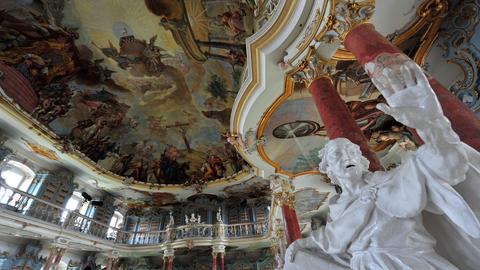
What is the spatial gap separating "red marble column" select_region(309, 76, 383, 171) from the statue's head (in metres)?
1.23

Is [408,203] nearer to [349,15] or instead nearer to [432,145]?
[432,145]

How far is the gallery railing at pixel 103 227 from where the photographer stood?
366 inches

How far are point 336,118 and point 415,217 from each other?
2174 mm

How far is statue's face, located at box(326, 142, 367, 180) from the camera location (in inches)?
64.1

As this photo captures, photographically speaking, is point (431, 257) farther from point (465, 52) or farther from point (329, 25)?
point (465, 52)

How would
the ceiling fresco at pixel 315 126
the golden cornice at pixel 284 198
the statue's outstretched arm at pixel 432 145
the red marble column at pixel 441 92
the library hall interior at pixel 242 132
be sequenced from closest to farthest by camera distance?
the statue's outstretched arm at pixel 432 145 < the library hall interior at pixel 242 132 < the red marble column at pixel 441 92 < the ceiling fresco at pixel 315 126 < the golden cornice at pixel 284 198

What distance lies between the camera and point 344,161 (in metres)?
1.68

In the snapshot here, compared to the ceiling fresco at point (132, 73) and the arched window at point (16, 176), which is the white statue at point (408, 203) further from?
the arched window at point (16, 176)

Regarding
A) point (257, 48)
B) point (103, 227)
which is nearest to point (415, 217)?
point (257, 48)

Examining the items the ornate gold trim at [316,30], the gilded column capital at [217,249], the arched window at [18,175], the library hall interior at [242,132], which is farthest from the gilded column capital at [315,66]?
the arched window at [18,175]

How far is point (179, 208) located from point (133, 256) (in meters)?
3.93

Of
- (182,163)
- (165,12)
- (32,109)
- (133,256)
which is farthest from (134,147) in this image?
(165,12)

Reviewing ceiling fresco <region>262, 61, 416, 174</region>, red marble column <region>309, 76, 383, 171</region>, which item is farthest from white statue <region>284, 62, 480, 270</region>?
ceiling fresco <region>262, 61, 416, 174</region>

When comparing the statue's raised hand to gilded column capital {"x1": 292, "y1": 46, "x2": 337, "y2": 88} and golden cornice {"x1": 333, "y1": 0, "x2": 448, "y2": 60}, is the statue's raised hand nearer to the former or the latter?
gilded column capital {"x1": 292, "y1": 46, "x2": 337, "y2": 88}
